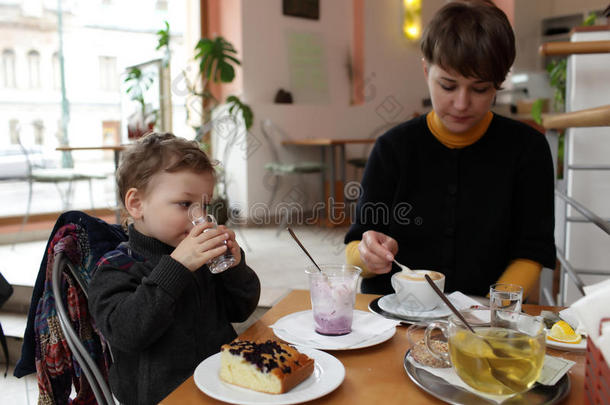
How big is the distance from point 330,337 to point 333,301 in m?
0.06

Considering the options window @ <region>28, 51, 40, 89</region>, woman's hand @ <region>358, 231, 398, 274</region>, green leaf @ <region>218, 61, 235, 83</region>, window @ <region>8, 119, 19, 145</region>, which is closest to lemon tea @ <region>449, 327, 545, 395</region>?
woman's hand @ <region>358, 231, 398, 274</region>

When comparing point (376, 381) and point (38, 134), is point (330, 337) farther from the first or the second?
point (38, 134)

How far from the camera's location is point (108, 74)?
219 inches

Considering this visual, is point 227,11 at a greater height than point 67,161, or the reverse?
point 227,11

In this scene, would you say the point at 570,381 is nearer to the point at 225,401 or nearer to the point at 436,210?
the point at 225,401

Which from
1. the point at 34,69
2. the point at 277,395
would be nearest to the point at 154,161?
the point at 277,395

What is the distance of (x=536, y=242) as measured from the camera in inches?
51.2

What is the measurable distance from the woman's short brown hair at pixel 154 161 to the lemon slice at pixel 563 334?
693mm

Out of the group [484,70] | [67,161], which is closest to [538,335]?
[484,70]

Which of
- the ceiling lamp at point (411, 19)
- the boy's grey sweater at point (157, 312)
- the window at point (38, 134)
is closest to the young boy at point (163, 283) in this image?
the boy's grey sweater at point (157, 312)

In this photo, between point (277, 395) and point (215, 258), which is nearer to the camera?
point (277, 395)

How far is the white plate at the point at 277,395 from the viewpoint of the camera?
0.66 metres

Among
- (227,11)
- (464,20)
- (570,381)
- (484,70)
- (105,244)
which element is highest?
(227,11)

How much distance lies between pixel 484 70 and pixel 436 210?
372 millimetres
